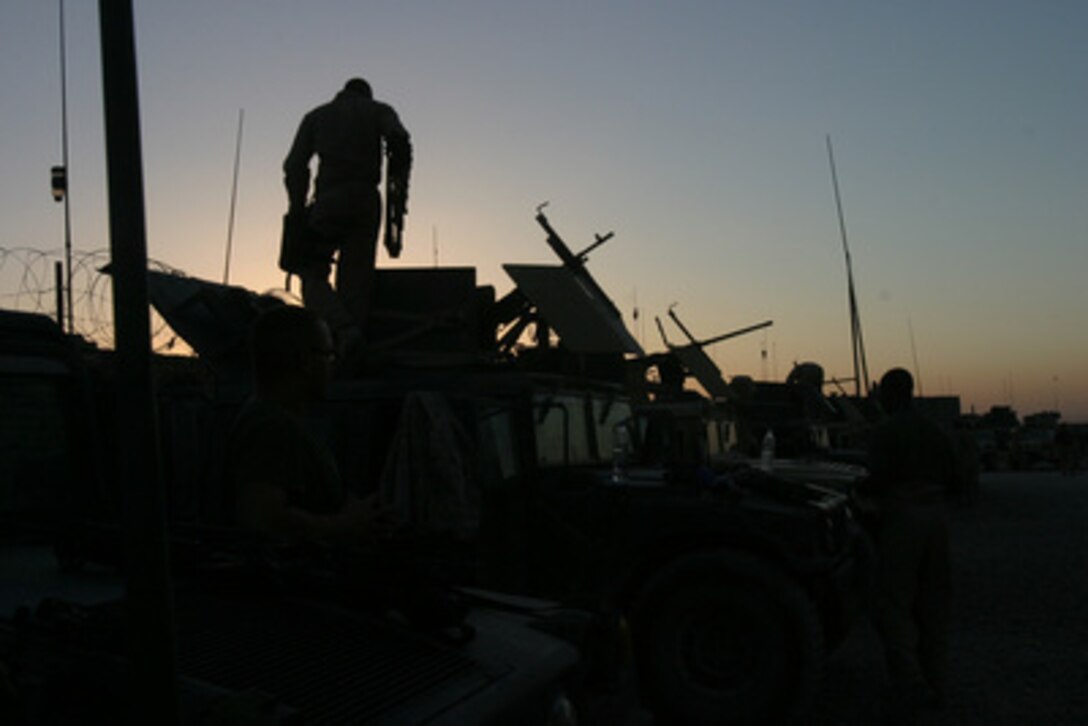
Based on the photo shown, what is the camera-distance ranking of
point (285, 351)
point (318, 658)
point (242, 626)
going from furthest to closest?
point (285, 351) → point (242, 626) → point (318, 658)

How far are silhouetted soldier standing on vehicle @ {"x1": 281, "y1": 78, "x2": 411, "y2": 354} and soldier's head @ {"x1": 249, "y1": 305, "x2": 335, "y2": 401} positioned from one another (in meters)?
4.68

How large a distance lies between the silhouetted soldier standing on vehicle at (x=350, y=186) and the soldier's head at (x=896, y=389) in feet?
11.5

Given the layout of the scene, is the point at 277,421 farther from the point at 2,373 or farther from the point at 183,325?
the point at 183,325

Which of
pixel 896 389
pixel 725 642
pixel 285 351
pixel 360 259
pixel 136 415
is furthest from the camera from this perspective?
pixel 360 259

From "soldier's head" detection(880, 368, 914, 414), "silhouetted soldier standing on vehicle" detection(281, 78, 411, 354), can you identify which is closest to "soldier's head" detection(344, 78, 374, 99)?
"silhouetted soldier standing on vehicle" detection(281, 78, 411, 354)

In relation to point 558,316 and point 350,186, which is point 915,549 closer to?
point 558,316

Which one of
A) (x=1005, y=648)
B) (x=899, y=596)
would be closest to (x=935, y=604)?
(x=899, y=596)

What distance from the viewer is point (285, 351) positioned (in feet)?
8.80

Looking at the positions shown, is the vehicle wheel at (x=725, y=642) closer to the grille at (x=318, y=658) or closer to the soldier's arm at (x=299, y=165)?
the grille at (x=318, y=658)

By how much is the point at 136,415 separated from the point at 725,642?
4.73 meters

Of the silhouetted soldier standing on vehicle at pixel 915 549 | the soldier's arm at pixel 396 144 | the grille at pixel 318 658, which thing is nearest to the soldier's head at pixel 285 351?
the grille at pixel 318 658

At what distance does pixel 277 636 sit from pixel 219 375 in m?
4.56

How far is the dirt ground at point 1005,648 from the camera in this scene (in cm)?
581

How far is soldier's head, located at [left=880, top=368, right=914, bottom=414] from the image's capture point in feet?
20.4
